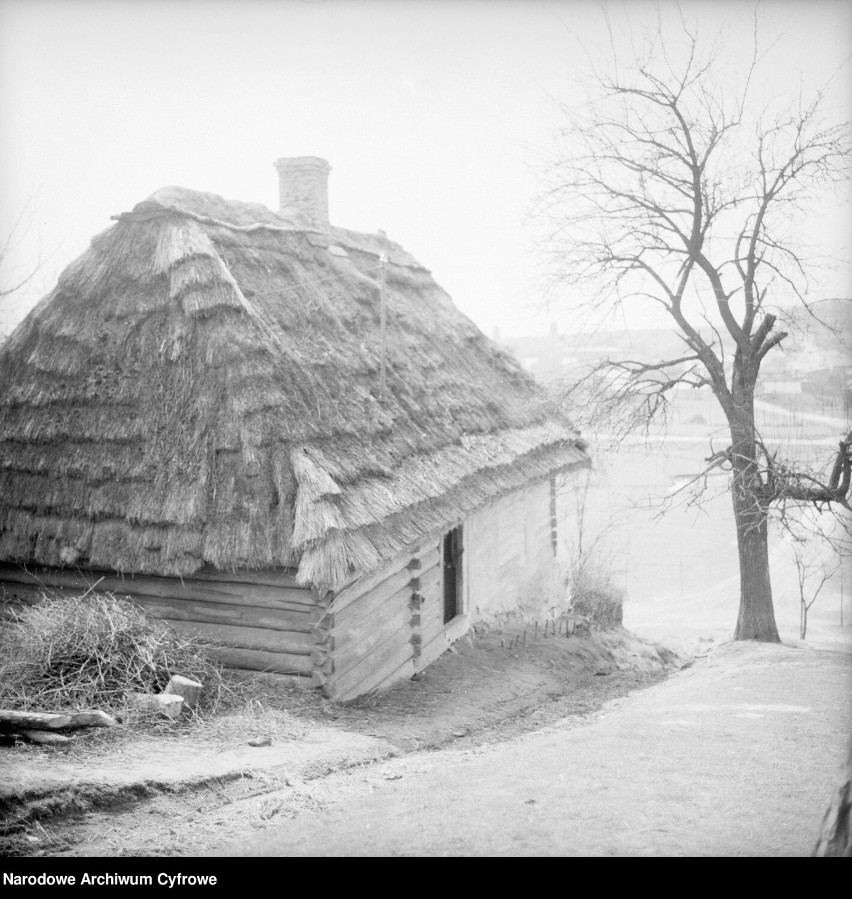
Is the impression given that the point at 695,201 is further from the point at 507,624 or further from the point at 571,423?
the point at 507,624

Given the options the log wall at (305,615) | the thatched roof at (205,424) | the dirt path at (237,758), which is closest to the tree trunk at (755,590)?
the dirt path at (237,758)

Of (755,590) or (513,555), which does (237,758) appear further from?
(755,590)

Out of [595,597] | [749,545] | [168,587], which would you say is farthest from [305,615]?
[595,597]

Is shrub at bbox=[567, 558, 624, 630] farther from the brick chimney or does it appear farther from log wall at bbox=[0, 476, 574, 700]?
the brick chimney

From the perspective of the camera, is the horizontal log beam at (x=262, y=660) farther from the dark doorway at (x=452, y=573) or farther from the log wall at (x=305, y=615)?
the dark doorway at (x=452, y=573)

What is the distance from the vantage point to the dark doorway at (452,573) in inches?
436

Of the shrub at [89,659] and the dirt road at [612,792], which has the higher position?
the shrub at [89,659]

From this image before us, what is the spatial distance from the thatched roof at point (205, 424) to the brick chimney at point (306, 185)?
8.80 ft

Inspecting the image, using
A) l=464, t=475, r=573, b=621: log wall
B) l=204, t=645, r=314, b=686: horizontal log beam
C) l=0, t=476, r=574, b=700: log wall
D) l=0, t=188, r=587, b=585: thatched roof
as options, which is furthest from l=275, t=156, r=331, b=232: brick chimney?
l=204, t=645, r=314, b=686: horizontal log beam

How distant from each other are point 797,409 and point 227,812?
513 inches

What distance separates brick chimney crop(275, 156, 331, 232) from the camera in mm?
13031

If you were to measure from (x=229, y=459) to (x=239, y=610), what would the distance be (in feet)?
4.78
